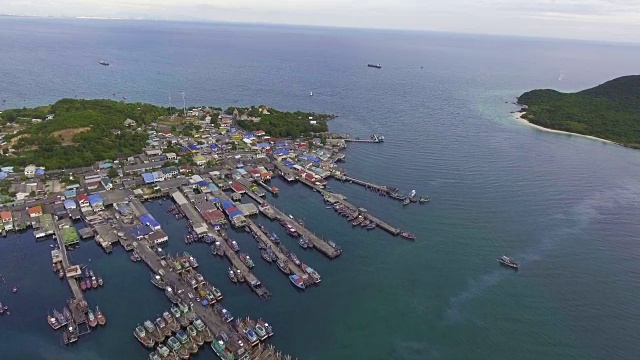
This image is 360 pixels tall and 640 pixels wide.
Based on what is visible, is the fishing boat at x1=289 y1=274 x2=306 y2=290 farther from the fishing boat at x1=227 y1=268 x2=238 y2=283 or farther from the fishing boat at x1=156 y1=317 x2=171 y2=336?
the fishing boat at x1=156 y1=317 x2=171 y2=336

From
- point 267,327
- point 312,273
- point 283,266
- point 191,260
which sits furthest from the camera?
point 283,266

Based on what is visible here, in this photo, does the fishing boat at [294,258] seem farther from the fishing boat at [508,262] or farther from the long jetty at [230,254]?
the fishing boat at [508,262]

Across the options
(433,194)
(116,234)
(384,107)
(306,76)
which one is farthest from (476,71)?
(116,234)

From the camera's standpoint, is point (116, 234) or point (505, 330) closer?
point (505, 330)

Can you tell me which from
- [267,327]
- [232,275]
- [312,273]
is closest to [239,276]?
[232,275]

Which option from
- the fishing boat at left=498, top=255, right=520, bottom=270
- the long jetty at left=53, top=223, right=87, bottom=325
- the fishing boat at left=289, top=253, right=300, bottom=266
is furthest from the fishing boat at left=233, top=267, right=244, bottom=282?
the fishing boat at left=498, top=255, right=520, bottom=270

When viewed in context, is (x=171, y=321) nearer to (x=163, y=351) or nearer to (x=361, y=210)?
(x=163, y=351)

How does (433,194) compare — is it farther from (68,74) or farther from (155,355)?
(68,74)
